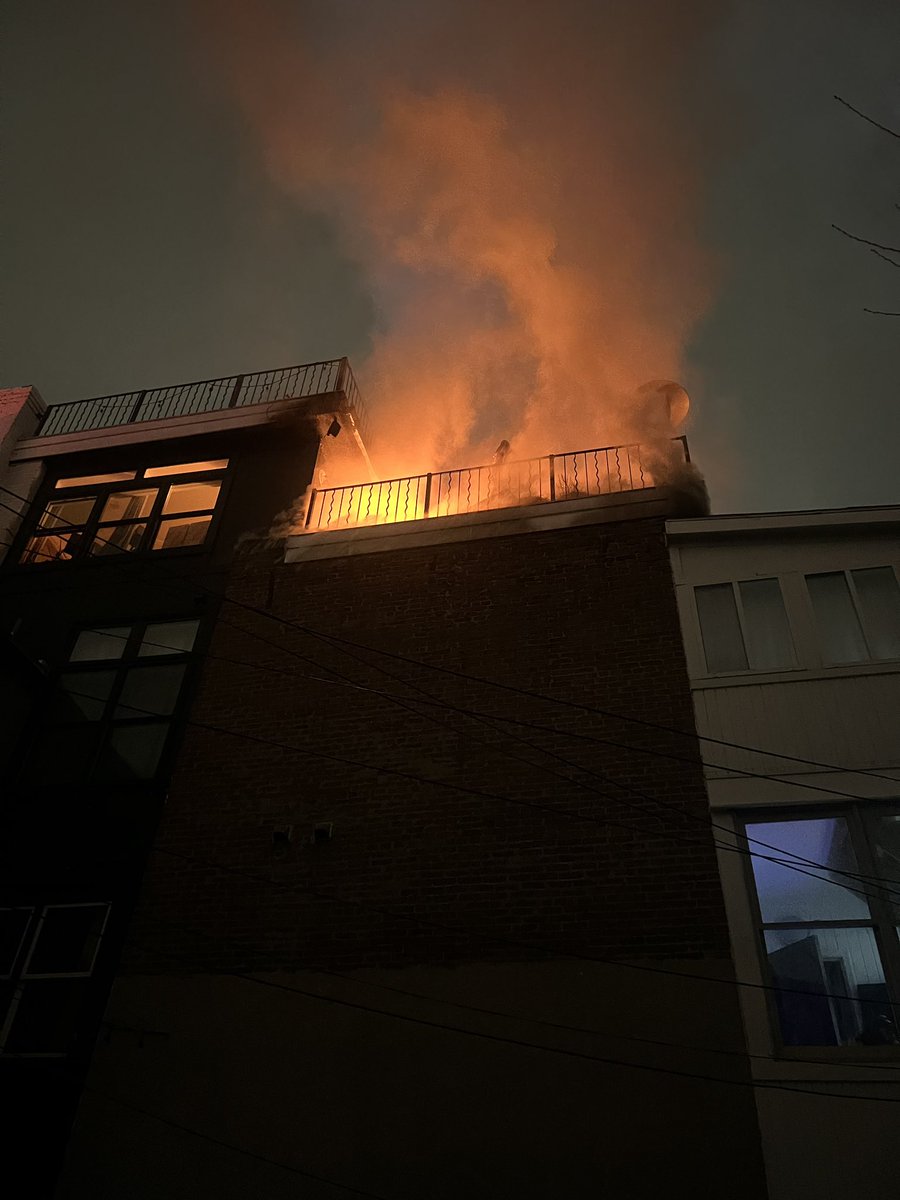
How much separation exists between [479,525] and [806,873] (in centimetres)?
544

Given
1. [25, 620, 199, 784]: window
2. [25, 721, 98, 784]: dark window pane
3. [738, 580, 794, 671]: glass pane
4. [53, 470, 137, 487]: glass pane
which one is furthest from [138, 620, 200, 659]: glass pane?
[738, 580, 794, 671]: glass pane

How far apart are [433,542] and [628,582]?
2554mm

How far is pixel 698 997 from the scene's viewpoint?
679 cm

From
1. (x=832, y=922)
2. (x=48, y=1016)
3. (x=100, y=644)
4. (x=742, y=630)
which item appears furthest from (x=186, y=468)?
(x=832, y=922)

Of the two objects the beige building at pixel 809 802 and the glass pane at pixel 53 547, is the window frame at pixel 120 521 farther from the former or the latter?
the beige building at pixel 809 802

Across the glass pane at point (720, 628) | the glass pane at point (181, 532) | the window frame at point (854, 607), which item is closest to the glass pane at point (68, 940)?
the glass pane at point (181, 532)

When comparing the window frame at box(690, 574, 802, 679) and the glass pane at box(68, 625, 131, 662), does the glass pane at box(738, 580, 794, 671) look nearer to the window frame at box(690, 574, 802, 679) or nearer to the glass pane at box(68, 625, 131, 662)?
the window frame at box(690, 574, 802, 679)

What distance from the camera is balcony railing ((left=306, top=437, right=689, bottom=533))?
11305 mm

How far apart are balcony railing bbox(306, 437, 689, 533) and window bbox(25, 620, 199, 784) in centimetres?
257

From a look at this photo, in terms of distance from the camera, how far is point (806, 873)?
7188mm

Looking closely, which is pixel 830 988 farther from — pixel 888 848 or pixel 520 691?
pixel 520 691

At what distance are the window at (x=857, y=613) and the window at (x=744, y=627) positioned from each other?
38cm

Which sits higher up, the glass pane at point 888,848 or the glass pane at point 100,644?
the glass pane at point 100,644

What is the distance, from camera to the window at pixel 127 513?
40.2ft
